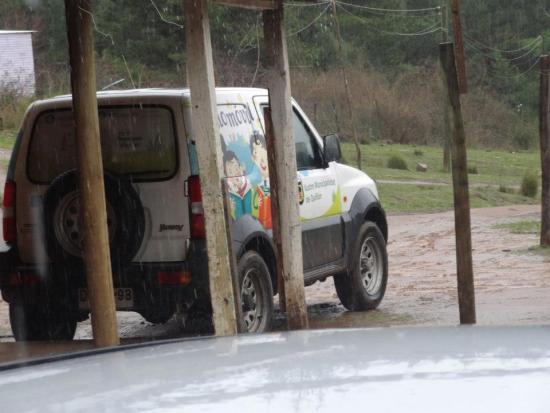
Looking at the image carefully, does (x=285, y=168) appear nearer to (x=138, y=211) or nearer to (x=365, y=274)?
(x=138, y=211)

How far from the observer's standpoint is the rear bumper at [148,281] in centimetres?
862

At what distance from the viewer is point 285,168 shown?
8953 millimetres

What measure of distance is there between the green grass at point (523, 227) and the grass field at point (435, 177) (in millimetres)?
4098

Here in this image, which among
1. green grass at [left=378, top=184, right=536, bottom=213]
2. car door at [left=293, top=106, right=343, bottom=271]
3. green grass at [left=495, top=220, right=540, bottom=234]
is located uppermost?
car door at [left=293, top=106, right=343, bottom=271]

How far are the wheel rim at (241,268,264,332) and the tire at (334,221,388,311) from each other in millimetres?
1788

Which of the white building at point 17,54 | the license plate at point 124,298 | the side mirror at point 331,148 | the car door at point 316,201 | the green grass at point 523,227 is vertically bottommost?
the green grass at point 523,227

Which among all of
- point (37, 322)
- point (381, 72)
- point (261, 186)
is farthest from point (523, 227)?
point (381, 72)

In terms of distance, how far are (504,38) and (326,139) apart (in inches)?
1947

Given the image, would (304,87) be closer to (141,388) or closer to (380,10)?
(380,10)

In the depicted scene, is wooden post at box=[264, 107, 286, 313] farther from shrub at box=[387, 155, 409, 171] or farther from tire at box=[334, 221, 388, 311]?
shrub at box=[387, 155, 409, 171]

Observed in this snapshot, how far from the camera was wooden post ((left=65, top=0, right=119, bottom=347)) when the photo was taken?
748 centimetres

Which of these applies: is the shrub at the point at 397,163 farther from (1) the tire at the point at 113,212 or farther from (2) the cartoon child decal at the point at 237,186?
(1) the tire at the point at 113,212

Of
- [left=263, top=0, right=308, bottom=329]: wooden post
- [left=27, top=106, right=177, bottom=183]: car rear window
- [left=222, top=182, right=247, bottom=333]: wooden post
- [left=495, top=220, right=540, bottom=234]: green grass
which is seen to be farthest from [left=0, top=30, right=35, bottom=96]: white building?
[left=222, top=182, right=247, bottom=333]: wooden post

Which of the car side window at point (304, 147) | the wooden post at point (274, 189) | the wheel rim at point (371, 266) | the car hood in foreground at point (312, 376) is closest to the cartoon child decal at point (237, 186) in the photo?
the wooden post at point (274, 189)
